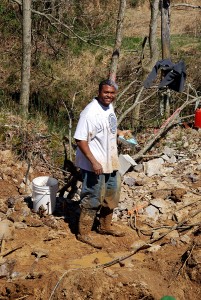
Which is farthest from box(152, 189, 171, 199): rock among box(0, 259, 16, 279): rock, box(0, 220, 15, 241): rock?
box(0, 259, 16, 279): rock

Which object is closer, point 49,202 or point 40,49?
point 49,202

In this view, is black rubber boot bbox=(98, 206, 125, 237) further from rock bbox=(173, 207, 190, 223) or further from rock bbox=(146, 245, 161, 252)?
rock bbox=(173, 207, 190, 223)

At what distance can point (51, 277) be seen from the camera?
14.8ft

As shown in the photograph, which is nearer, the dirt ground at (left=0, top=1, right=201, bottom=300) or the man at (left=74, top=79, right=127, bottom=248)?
the dirt ground at (left=0, top=1, right=201, bottom=300)

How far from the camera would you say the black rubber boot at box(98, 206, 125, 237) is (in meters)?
5.32

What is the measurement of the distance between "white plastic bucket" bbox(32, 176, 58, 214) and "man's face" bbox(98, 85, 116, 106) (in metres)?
1.39

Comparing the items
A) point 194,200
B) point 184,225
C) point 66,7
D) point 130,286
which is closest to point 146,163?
point 194,200

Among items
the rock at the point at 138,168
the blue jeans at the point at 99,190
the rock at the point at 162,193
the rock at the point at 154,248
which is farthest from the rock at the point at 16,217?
the rock at the point at 138,168

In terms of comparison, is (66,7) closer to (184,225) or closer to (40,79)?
(40,79)

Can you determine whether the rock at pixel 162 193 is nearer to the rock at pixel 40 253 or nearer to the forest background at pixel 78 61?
the rock at pixel 40 253

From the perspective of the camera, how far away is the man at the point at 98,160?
15.3 feet

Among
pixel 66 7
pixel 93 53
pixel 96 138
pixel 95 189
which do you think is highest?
pixel 66 7

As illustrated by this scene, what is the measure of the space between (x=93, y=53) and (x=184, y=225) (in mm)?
9238

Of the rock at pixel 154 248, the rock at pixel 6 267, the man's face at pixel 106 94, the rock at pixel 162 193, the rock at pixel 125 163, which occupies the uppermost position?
the man's face at pixel 106 94
